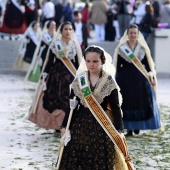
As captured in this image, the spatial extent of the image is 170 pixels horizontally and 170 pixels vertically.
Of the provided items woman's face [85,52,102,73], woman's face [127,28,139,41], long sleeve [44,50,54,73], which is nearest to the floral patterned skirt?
woman's face [85,52,102,73]

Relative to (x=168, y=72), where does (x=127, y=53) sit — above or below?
above

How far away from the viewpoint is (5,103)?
15875 millimetres

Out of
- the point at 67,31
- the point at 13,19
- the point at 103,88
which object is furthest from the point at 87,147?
the point at 13,19

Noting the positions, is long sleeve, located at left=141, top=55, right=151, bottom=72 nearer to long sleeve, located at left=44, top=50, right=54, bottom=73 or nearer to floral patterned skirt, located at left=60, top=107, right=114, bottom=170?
long sleeve, located at left=44, top=50, right=54, bottom=73

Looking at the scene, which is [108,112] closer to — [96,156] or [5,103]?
[96,156]

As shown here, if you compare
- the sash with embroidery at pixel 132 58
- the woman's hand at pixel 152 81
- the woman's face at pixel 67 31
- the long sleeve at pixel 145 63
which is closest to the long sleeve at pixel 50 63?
the woman's face at pixel 67 31

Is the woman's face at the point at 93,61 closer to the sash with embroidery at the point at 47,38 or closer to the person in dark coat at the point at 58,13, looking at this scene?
the sash with embroidery at the point at 47,38

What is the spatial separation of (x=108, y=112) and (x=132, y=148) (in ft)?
11.9

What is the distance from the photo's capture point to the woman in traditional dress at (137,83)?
38.9ft

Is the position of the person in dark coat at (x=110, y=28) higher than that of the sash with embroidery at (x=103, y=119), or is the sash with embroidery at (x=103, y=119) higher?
the sash with embroidery at (x=103, y=119)

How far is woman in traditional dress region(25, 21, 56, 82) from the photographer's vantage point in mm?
14992

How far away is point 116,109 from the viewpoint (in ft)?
23.7

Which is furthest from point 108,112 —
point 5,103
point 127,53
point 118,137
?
point 5,103

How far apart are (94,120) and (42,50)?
965 cm
